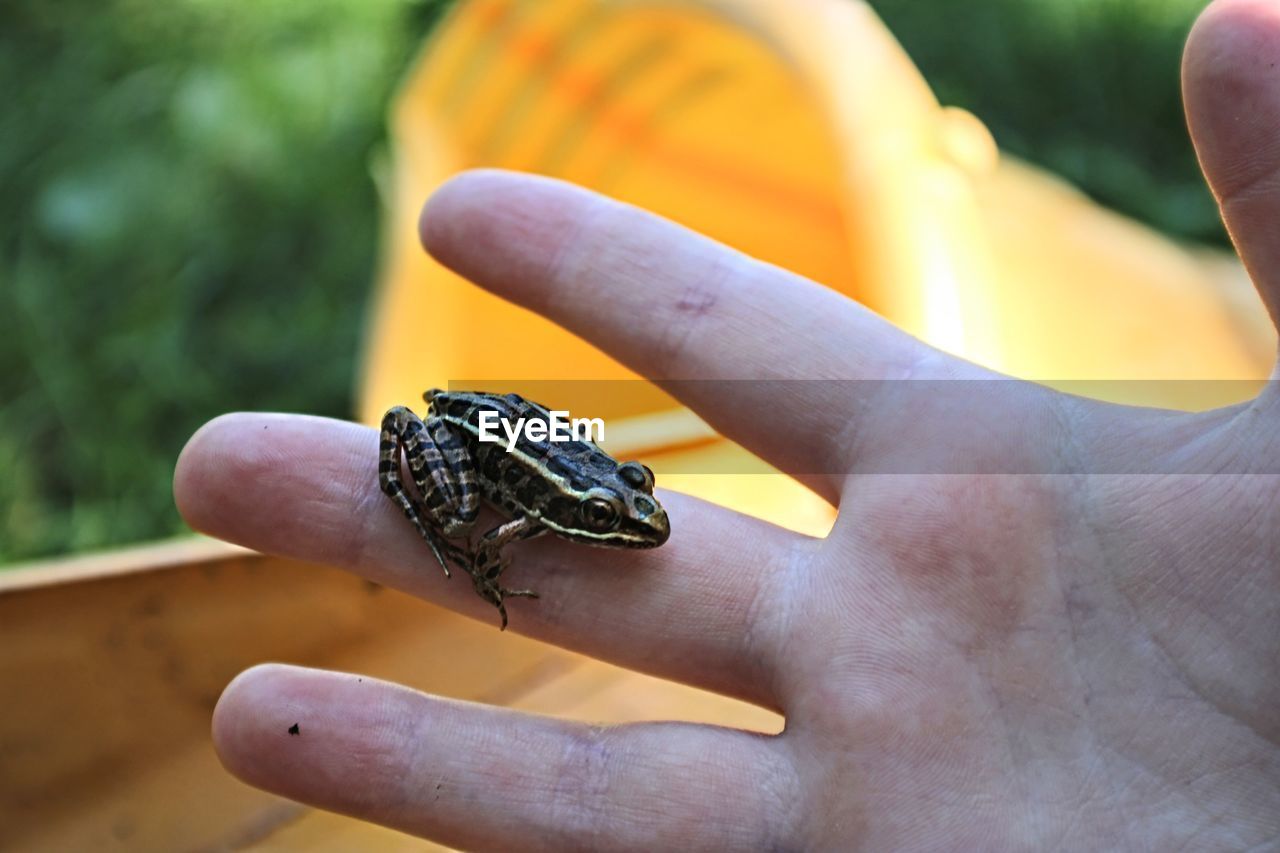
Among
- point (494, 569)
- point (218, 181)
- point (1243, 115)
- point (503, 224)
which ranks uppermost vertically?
point (1243, 115)

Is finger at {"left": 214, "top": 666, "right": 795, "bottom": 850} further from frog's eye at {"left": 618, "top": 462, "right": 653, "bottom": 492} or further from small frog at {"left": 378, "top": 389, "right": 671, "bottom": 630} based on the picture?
frog's eye at {"left": 618, "top": 462, "right": 653, "bottom": 492}

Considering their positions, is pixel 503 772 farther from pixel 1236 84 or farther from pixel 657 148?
pixel 657 148

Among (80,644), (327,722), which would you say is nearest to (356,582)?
(80,644)

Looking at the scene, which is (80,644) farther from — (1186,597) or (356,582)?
(1186,597)

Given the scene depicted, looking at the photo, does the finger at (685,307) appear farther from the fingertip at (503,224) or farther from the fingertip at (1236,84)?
the fingertip at (1236,84)

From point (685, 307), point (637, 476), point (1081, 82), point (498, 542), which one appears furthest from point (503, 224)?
point (1081, 82)

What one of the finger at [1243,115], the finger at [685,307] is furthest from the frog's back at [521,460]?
the finger at [1243,115]
